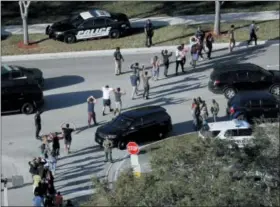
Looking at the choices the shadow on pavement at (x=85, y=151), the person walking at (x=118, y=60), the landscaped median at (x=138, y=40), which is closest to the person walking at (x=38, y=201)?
the shadow on pavement at (x=85, y=151)

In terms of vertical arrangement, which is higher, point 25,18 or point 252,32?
point 25,18

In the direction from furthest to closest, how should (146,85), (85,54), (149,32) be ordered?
(149,32) → (85,54) → (146,85)

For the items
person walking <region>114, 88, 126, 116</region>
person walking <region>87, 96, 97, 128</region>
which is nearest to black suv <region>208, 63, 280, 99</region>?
person walking <region>114, 88, 126, 116</region>

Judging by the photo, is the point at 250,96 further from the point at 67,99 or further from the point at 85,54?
the point at 85,54

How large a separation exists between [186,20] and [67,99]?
12.0 meters

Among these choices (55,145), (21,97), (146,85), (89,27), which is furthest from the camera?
(89,27)

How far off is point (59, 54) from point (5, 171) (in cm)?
1367

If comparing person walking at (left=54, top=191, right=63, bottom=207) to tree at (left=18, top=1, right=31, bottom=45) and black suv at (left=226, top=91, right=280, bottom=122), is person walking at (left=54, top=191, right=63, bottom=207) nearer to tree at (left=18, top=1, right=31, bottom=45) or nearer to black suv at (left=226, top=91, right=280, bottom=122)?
black suv at (left=226, top=91, right=280, bottom=122)

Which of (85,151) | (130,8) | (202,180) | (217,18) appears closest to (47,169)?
(85,151)

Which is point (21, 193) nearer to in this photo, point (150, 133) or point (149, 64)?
point (150, 133)

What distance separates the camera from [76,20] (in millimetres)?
41969

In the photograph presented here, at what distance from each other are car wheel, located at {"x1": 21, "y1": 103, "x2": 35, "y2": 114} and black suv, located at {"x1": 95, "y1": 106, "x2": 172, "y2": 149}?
161 inches

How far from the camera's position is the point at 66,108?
33938 millimetres

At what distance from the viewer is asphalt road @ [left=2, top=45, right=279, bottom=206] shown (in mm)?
27641
